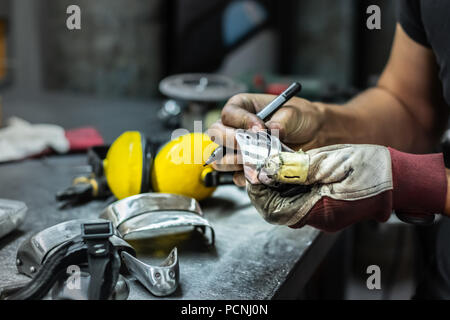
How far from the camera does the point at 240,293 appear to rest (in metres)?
0.64

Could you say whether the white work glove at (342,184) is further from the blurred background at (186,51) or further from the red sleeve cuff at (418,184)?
the blurred background at (186,51)

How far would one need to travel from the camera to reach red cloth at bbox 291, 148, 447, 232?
2.05 ft

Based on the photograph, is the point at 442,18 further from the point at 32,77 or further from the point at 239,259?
the point at 32,77

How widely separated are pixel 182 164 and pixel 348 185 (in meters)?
0.34

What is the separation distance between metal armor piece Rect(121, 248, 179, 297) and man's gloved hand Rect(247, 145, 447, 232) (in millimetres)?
150

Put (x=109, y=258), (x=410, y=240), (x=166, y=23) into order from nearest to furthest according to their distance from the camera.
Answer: (x=109, y=258) → (x=410, y=240) → (x=166, y=23)

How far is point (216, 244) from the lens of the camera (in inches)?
30.8

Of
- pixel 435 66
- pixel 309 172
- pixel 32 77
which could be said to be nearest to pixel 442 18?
pixel 435 66

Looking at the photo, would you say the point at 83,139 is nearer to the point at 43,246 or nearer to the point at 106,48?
the point at 43,246

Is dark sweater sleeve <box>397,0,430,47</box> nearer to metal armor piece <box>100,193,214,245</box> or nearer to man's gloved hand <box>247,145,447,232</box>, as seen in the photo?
man's gloved hand <box>247,145,447,232</box>

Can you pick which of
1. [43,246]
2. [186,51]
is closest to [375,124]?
[43,246]

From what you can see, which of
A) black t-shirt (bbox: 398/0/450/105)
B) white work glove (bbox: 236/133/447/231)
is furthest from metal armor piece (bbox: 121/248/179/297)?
black t-shirt (bbox: 398/0/450/105)

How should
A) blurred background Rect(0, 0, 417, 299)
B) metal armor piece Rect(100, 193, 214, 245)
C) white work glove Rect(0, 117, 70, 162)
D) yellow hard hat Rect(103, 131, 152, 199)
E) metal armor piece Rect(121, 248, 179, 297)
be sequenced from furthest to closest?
blurred background Rect(0, 0, 417, 299) < white work glove Rect(0, 117, 70, 162) < yellow hard hat Rect(103, 131, 152, 199) < metal armor piece Rect(100, 193, 214, 245) < metal armor piece Rect(121, 248, 179, 297)

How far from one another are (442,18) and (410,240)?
1.48 m
